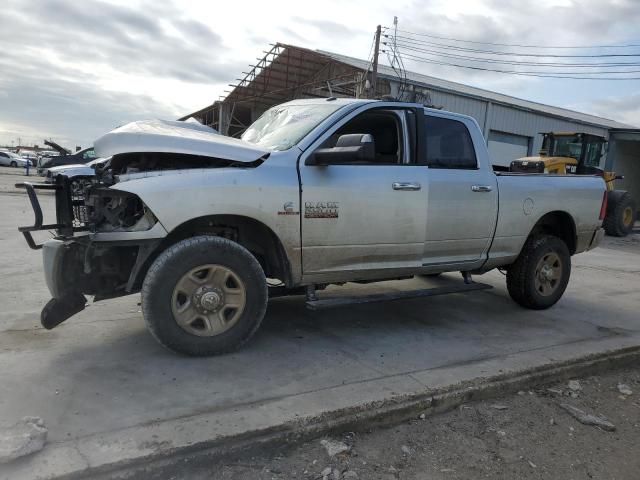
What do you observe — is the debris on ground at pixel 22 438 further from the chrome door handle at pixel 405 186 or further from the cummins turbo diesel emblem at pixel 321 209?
the chrome door handle at pixel 405 186

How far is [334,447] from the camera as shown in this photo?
3025mm

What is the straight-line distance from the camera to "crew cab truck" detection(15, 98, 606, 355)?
3.75m

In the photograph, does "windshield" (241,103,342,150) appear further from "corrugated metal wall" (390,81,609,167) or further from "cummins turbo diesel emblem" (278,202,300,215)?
"corrugated metal wall" (390,81,609,167)

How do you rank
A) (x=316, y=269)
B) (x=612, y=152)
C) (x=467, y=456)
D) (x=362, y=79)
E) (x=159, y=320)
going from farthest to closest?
(x=612, y=152) < (x=362, y=79) < (x=316, y=269) < (x=159, y=320) < (x=467, y=456)

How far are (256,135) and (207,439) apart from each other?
2.98 metres

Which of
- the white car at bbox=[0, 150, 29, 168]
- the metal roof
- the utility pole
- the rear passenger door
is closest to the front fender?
the rear passenger door

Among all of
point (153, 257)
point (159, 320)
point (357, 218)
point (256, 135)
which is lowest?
point (159, 320)

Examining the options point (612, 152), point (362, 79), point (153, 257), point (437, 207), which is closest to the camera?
point (153, 257)

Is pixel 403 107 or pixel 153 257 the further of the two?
pixel 403 107

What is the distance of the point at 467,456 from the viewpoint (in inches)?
121

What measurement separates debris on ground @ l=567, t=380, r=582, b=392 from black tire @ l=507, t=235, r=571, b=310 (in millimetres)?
1707

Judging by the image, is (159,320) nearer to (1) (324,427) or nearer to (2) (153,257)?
(2) (153,257)

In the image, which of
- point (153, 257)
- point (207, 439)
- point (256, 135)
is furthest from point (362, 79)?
point (207, 439)

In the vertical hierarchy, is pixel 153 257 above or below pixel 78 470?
above
